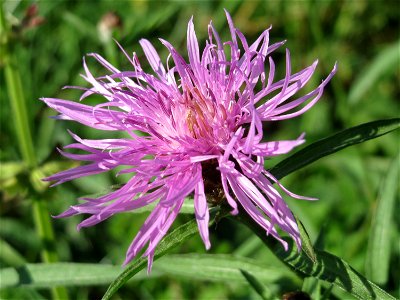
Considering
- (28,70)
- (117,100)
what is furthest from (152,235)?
(28,70)

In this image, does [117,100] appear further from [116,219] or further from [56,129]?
[56,129]

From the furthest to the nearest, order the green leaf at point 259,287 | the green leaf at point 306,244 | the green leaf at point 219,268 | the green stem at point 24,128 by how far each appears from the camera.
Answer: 1. the green stem at point 24,128
2. the green leaf at point 219,268
3. the green leaf at point 259,287
4. the green leaf at point 306,244

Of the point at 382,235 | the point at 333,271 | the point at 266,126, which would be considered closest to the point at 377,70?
the point at 266,126

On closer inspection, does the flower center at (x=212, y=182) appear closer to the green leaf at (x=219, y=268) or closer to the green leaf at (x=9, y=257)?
the green leaf at (x=219, y=268)

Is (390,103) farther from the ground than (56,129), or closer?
closer

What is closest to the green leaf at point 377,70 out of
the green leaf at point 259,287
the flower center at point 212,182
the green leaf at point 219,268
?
the green leaf at point 219,268

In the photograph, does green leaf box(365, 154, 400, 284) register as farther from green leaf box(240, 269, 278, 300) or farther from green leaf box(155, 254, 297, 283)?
green leaf box(240, 269, 278, 300)
